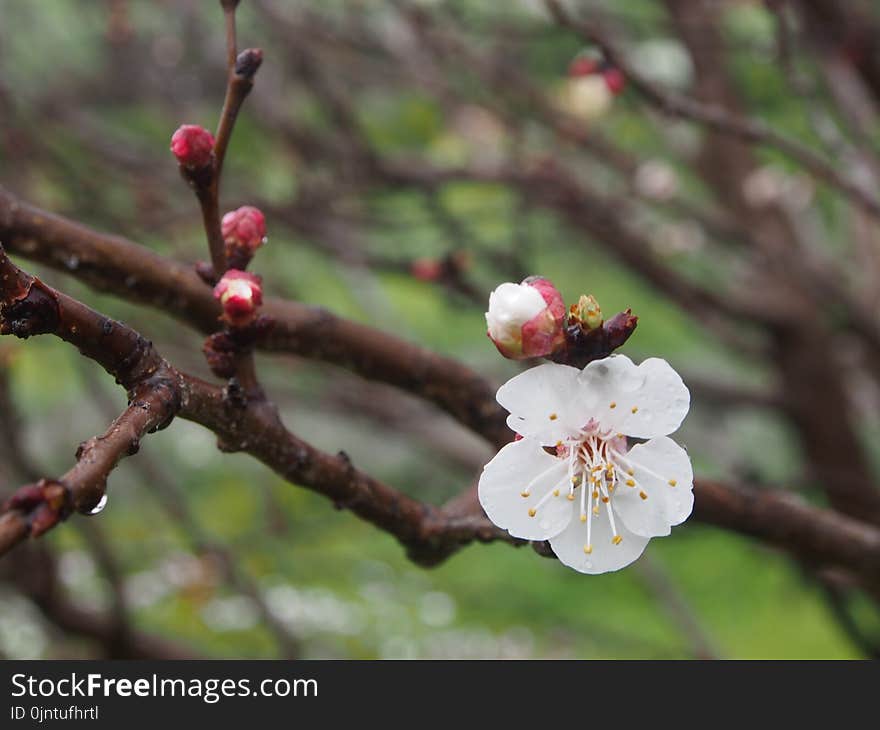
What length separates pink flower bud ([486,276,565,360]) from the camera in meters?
1.02

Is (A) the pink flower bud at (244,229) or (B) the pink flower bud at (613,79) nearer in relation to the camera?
(A) the pink flower bud at (244,229)

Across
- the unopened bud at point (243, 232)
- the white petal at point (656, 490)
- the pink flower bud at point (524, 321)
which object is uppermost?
the unopened bud at point (243, 232)

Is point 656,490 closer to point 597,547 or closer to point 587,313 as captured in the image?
point 597,547

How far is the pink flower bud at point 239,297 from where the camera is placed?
1064 millimetres

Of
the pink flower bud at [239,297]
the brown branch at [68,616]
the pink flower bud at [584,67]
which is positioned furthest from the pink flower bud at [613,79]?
the brown branch at [68,616]

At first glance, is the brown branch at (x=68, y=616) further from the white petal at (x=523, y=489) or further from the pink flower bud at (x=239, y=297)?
the white petal at (x=523, y=489)

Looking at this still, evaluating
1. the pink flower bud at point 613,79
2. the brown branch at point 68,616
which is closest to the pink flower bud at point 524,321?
the pink flower bud at point 613,79

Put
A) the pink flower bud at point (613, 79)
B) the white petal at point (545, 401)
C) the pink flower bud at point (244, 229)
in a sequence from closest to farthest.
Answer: the white petal at point (545, 401)
the pink flower bud at point (244, 229)
the pink flower bud at point (613, 79)

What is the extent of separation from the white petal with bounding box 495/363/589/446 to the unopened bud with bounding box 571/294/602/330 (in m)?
0.05

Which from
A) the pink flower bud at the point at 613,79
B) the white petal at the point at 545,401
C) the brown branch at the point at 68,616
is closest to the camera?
the white petal at the point at 545,401

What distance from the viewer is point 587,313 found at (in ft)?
3.38

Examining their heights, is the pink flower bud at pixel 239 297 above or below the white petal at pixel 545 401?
above

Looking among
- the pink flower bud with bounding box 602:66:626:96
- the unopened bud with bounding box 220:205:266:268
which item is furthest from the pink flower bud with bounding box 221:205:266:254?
the pink flower bud with bounding box 602:66:626:96

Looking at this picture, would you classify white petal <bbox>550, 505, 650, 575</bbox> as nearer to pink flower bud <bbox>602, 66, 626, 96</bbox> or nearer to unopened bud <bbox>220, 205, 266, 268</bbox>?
unopened bud <bbox>220, 205, 266, 268</bbox>
